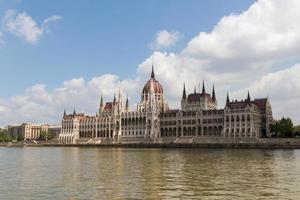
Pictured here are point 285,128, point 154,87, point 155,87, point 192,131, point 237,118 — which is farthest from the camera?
point 155,87

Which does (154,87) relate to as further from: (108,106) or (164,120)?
(108,106)

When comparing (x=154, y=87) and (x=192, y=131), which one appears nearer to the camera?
(x=192, y=131)

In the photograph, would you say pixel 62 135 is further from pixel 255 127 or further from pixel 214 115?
pixel 255 127

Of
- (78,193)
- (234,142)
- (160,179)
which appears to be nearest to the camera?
(78,193)

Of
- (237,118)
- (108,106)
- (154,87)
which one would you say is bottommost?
(237,118)

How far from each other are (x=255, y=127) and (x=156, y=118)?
41412 mm

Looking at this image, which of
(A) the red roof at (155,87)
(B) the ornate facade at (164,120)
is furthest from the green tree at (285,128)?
(A) the red roof at (155,87)

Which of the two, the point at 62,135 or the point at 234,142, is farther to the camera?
the point at 62,135

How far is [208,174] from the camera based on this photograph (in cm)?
3209

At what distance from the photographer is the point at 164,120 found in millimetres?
155875

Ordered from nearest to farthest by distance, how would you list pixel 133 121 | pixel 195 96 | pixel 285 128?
pixel 285 128 < pixel 133 121 < pixel 195 96

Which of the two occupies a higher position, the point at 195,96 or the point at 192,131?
the point at 195,96

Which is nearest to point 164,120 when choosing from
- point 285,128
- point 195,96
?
point 195,96

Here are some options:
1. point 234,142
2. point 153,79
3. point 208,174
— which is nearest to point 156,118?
point 153,79
